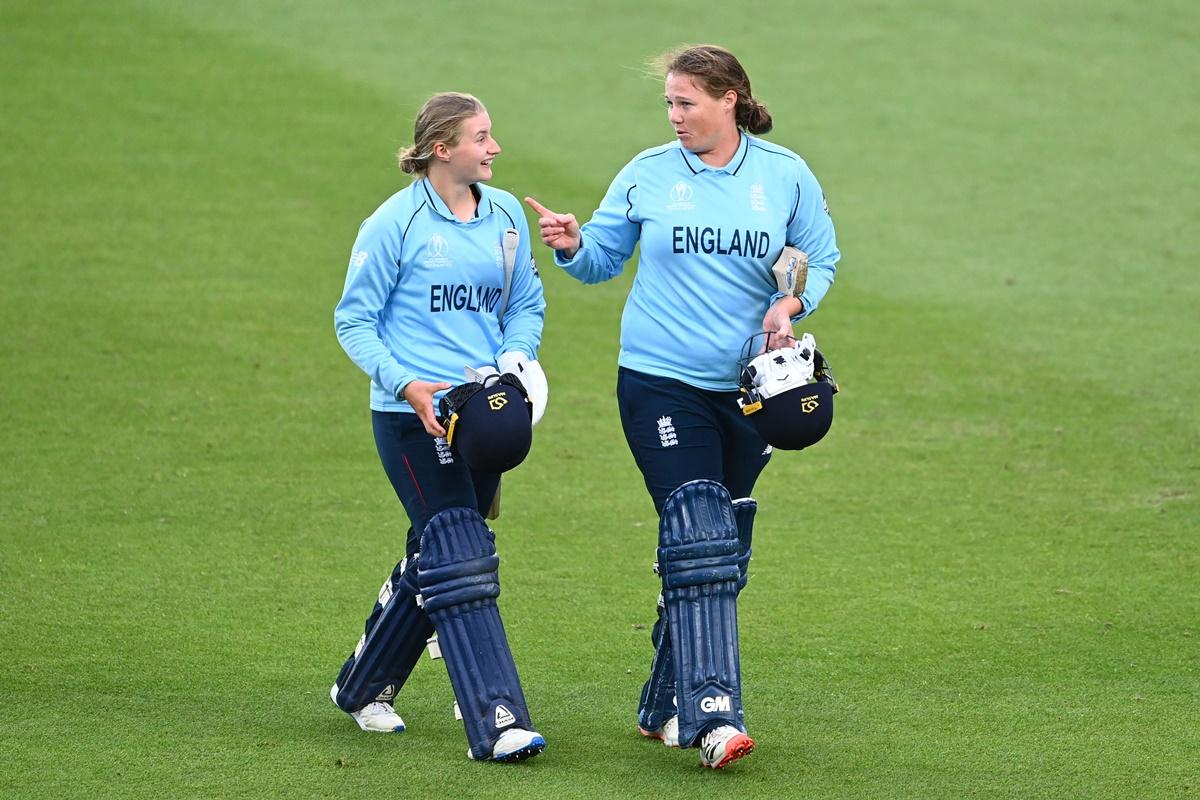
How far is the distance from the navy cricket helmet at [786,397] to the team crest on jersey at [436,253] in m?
0.96

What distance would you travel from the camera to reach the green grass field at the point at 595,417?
5.18 m

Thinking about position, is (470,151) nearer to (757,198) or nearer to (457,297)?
(457,297)

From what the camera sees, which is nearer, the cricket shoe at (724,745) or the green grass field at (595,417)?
the cricket shoe at (724,745)

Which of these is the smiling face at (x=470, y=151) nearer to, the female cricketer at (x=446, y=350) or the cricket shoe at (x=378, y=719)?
the female cricketer at (x=446, y=350)

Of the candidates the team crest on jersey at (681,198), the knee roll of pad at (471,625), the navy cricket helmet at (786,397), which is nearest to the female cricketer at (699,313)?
the team crest on jersey at (681,198)

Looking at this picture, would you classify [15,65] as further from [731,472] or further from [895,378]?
[731,472]

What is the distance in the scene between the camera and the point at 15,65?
16.5 meters

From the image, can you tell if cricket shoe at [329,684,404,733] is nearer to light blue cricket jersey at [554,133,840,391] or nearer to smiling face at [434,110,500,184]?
light blue cricket jersey at [554,133,840,391]

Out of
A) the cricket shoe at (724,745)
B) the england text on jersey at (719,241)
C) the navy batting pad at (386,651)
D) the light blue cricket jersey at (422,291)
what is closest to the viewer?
the cricket shoe at (724,745)

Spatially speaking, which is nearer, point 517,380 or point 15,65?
point 517,380

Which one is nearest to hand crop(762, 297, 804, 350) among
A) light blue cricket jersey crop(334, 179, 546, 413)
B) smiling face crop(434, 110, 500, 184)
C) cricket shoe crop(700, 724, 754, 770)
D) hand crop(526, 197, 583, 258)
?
hand crop(526, 197, 583, 258)

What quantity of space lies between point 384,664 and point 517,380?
1.04 m

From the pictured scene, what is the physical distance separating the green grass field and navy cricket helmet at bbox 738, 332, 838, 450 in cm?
100

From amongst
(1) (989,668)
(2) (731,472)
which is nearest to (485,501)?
(2) (731,472)
